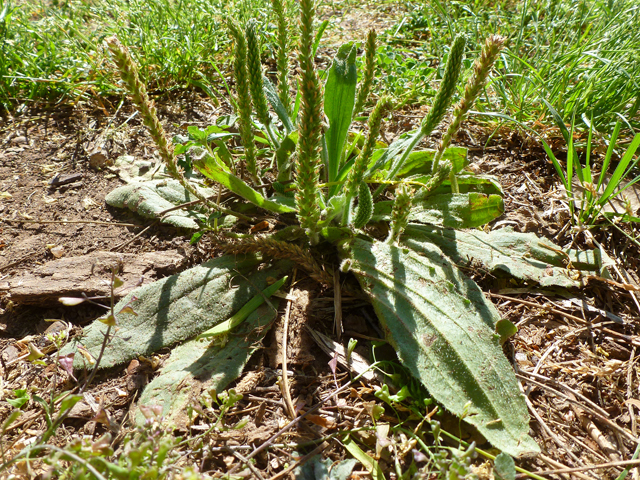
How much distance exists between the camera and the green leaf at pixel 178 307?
1.94 metres

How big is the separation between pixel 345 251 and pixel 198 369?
0.88m

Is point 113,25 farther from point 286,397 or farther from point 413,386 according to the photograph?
point 413,386

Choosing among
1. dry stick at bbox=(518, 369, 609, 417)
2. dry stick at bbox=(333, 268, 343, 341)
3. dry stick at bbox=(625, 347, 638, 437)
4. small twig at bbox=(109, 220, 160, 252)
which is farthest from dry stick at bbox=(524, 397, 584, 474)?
small twig at bbox=(109, 220, 160, 252)

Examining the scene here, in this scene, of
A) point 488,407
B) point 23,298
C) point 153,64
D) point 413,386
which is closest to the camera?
point 488,407

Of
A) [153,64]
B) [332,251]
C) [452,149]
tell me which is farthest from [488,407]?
[153,64]

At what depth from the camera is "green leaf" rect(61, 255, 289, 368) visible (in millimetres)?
1936

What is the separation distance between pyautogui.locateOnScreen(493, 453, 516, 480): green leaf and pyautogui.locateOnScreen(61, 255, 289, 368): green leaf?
4.08 ft

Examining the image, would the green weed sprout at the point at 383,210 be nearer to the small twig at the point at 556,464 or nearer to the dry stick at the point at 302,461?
the small twig at the point at 556,464

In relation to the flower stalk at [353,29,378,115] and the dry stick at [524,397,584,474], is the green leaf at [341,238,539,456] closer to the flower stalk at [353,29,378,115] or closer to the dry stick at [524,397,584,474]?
the dry stick at [524,397,584,474]

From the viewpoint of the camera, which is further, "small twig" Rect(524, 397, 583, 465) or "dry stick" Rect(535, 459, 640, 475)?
"small twig" Rect(524, 397, 583, 465)

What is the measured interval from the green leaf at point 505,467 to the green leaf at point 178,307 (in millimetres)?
1244

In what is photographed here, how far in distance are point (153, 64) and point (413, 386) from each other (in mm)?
3138

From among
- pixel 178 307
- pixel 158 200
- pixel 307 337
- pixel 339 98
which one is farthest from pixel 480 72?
pixel 158 200

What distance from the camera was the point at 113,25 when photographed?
12.1 feet
